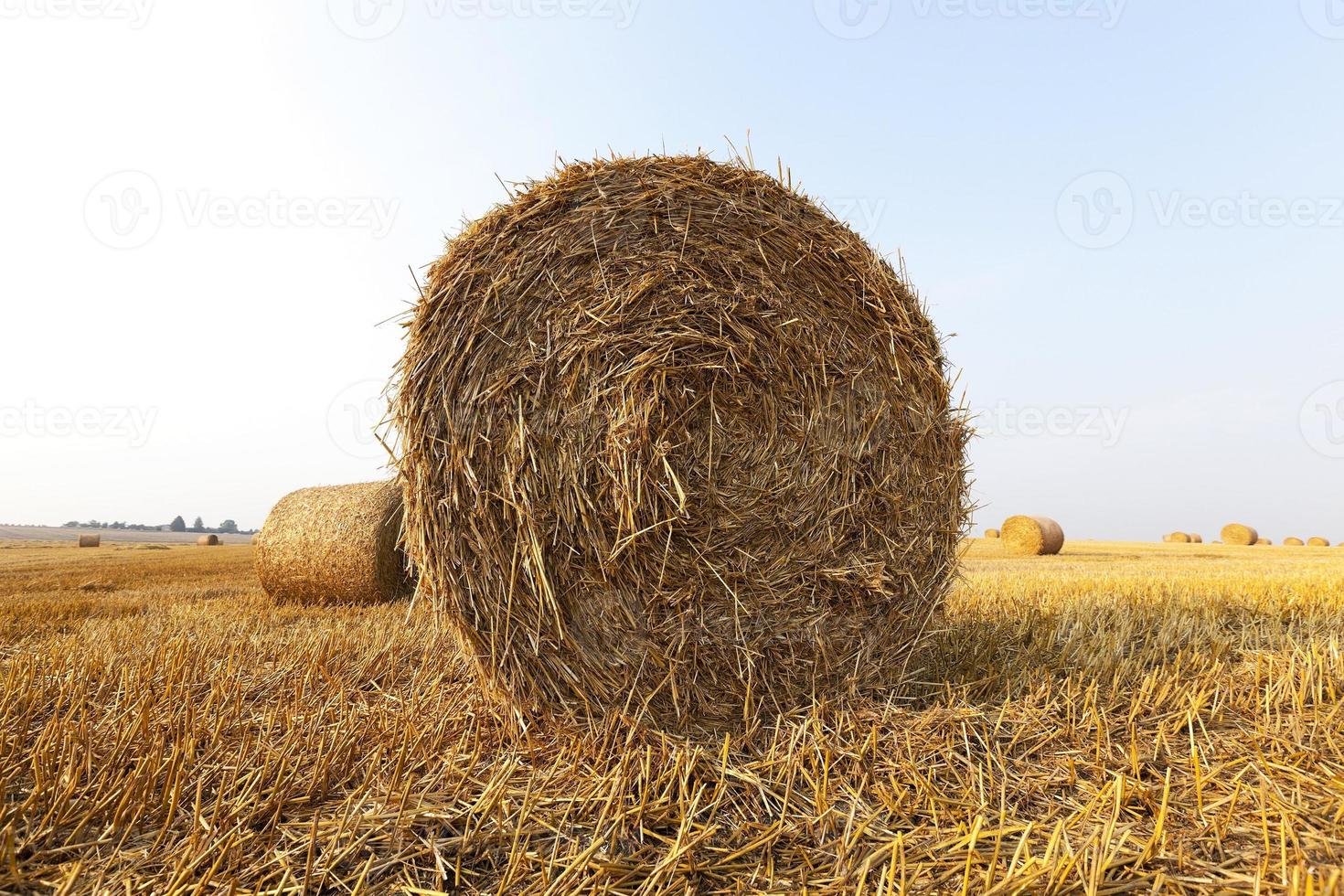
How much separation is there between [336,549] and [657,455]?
17.1ft

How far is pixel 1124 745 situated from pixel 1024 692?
0.42 m

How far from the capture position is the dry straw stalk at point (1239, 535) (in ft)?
75.3

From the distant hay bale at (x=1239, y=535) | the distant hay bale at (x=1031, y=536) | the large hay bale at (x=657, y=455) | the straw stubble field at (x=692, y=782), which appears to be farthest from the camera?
the distant hay bale at (x=1239, y=535)

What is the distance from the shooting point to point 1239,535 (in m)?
23.0

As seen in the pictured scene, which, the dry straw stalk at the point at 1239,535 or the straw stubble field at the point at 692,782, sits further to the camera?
the dry straw stalk at the point at 1239,535

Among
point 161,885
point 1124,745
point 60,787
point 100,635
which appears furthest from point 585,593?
point 100,635

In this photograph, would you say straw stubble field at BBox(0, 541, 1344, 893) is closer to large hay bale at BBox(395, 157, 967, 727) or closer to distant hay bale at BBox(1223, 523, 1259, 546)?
large hay bale at BBox(395, 157, 967, 727)

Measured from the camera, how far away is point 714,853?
Result: 198 cm

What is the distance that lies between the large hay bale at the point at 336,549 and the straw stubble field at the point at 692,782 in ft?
10.0

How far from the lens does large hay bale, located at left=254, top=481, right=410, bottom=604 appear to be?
21.9 ft

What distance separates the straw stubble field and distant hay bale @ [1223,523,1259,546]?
24.5 metres

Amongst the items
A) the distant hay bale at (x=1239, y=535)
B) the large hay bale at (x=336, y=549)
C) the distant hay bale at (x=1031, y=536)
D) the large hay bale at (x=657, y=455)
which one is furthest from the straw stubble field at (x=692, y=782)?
the distant hay bale at (x=1239, y=535)

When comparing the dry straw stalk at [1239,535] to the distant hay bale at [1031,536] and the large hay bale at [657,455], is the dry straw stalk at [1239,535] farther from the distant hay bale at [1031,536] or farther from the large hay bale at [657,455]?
the large hay bale at [657,455]

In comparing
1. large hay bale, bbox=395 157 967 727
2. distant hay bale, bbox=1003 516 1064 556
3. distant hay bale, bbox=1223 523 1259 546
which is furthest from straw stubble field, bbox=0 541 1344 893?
distant hay bale, bbox=1223 523 1259 546
